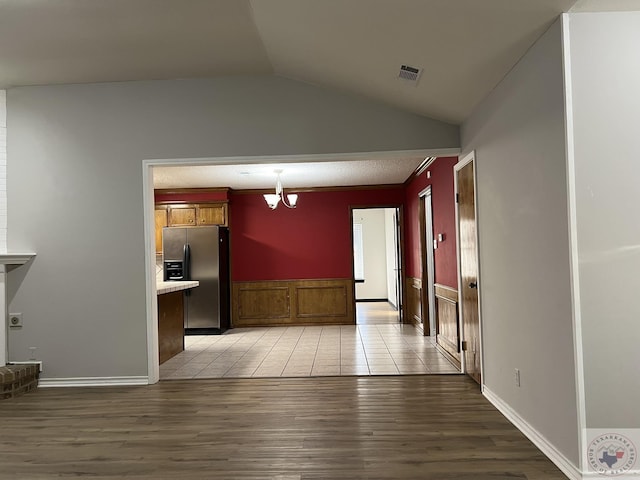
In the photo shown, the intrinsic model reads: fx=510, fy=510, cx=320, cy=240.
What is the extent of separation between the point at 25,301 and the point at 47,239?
2.01ft

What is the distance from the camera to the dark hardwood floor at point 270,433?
2783mm

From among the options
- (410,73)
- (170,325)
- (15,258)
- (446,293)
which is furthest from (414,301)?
(15,258)

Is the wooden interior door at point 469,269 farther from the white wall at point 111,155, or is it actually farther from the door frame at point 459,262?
the white wall at point 111,155

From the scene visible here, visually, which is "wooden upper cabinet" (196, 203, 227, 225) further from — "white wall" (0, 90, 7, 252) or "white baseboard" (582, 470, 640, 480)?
"white baseboard" (582, 470, 640, 480)

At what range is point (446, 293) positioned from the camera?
580cm

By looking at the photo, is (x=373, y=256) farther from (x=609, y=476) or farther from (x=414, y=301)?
(x=609, y=476)

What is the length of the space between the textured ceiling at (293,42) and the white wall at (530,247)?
Answer: 257mm

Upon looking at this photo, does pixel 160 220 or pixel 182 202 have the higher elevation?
pixel 182 202

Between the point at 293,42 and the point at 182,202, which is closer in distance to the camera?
the point at 293,42

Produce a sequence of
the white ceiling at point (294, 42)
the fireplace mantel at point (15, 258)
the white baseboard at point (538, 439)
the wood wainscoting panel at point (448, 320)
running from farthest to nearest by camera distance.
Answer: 1. the wood wainscoting panel at point (448, 320)
2. the fireplace mantel at point (15, 258)
3. the white ceiling at point (294, 42)
4. the white baseboard at point (538, 439)

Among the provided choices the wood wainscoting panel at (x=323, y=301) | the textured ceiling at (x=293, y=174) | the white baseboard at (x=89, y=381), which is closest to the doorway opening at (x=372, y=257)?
the wood wainscoting panel at (x=323, y=301)

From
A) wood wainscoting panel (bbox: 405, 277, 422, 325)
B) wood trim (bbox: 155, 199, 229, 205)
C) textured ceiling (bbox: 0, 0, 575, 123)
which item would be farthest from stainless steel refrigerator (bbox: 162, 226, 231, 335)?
textured ceiling (bbox: 0, 0, 575, 123)

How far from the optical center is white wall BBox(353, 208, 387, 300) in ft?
42.0

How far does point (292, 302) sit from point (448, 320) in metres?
3.73
